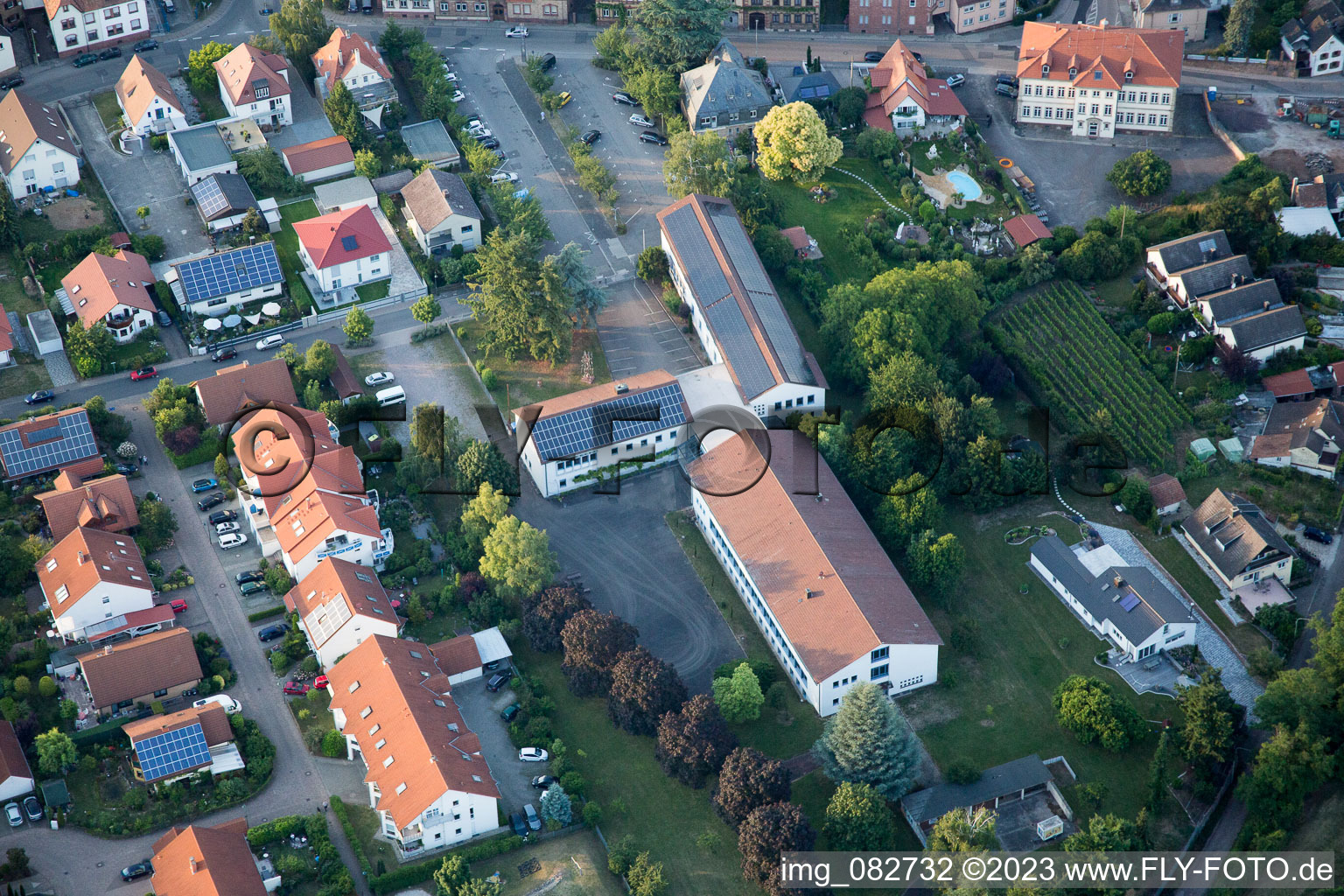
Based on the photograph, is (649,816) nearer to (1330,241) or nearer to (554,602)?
(554,602)

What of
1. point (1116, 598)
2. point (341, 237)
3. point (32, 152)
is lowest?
point (1116, 598)

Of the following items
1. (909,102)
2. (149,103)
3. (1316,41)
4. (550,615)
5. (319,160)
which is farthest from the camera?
(1316,41)

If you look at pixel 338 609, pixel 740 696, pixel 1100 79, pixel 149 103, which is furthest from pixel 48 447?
pixel 1100 79

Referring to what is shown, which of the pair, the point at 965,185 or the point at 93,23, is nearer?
Result: the point at 965,185

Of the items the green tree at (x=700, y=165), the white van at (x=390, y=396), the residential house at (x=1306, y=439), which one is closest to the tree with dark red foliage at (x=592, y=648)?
the white van at (x=390, y=396)

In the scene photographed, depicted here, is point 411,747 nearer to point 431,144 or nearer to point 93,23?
point 431,144

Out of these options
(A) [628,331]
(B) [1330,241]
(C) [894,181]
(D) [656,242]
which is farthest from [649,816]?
(B) [1330,241]
